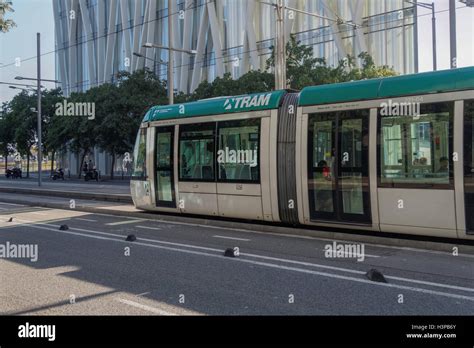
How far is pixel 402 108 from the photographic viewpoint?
32.3 ft

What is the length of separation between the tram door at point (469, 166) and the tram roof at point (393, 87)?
481 mm

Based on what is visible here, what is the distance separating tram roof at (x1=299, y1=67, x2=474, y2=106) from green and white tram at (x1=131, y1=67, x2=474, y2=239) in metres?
0.02

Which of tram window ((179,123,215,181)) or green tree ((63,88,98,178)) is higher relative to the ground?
green tree ((63,88,98,178))

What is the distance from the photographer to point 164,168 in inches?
563

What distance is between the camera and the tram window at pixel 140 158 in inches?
591

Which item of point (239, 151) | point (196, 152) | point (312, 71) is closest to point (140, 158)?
point (196, 152)

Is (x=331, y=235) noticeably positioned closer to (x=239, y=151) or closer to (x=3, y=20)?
(x=239, y=151)

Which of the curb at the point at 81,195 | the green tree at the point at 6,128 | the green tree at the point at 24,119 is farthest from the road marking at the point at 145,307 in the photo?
the green tree at the point at 6,128

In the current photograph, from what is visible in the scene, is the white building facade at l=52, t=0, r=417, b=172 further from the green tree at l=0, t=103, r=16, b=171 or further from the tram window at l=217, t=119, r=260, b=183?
the tram window at l=217, t=119, r=260, b=183

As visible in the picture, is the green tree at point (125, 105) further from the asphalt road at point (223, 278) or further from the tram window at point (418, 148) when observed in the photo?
the tram window at point (418, 148)

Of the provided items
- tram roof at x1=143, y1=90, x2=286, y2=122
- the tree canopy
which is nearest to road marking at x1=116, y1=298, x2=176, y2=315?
tram roof at x1=143, y1=90, x2=286, y2=122

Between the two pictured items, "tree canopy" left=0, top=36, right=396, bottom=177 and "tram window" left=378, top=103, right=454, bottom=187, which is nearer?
"tram window" left=378, top=103, right=454, bottom=187

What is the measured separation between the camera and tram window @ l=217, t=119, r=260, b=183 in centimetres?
1213
